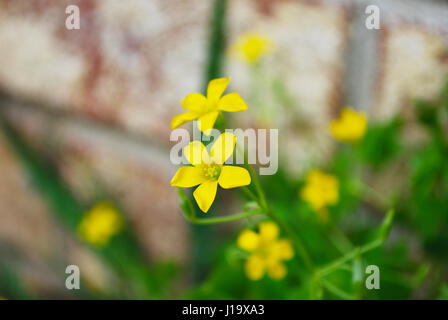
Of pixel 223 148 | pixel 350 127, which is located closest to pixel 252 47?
pixel 350 127

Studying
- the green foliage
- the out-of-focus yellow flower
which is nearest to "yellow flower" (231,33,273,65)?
the green foliage

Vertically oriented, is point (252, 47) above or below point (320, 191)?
above

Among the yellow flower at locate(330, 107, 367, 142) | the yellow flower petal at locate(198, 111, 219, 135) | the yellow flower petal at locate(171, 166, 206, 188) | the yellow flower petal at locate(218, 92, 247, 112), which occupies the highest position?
the yellow flower at locate(330, 107, 367, 142)

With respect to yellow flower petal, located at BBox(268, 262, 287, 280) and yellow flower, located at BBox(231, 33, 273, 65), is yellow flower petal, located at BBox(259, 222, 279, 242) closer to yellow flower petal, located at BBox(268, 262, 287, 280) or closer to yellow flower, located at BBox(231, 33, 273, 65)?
yellow flower petal, located at BBox(268, 262, 287, 280)

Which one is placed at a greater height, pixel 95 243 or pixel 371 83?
pixel 371 83

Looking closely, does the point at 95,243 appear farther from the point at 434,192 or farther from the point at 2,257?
the point at 434,192

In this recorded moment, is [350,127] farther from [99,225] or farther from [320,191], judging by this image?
[99,225]
